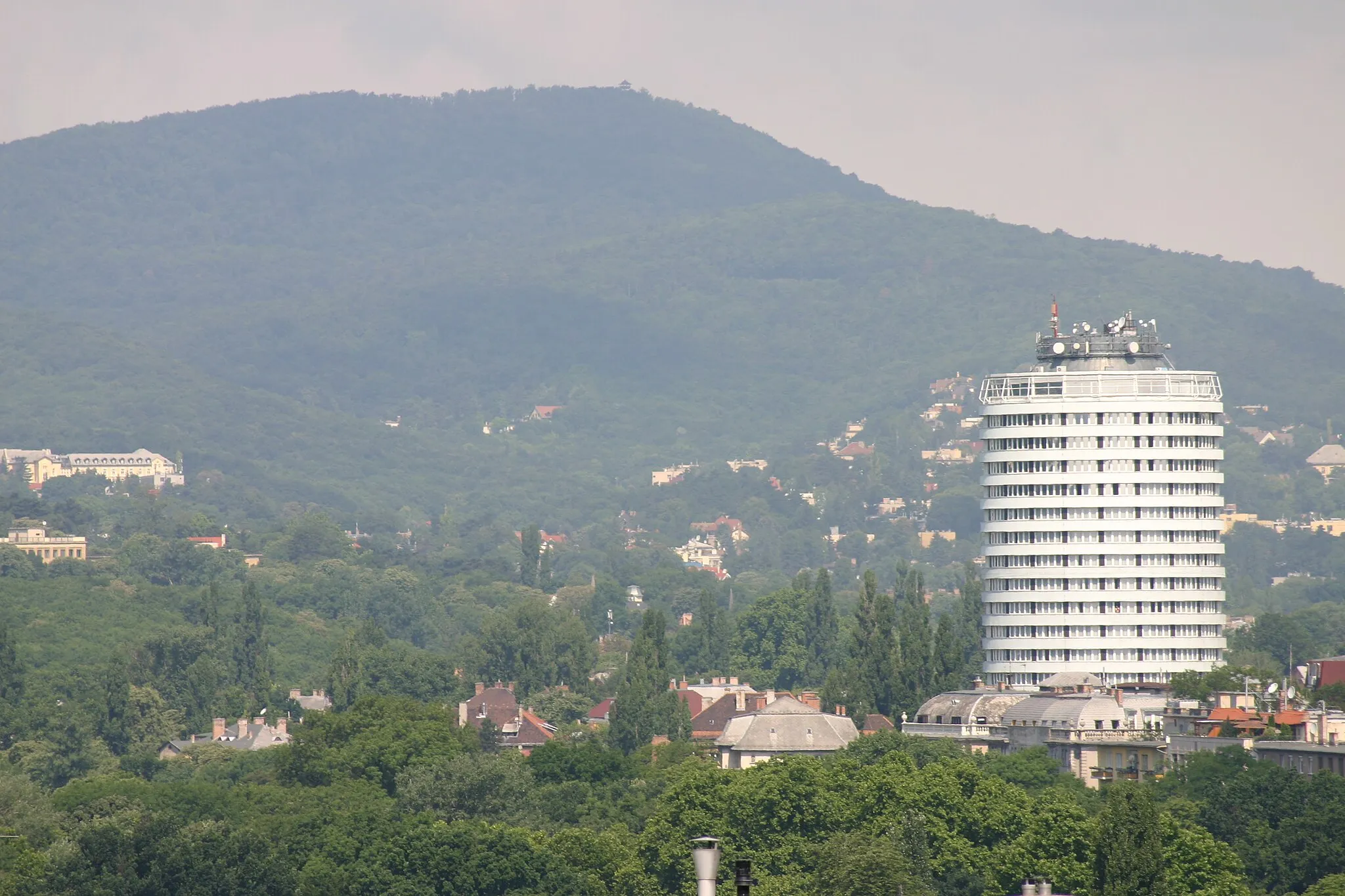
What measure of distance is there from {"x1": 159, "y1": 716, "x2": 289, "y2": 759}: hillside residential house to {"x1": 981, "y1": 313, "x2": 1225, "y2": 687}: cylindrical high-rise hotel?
5152 cm

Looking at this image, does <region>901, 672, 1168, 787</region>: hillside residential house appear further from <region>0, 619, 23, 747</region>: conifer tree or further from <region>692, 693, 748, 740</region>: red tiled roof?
<region>0, 619, 23, 747</region>: conifer tree

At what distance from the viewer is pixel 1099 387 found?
550ft

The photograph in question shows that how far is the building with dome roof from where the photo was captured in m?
152

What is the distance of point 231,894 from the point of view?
108 metres

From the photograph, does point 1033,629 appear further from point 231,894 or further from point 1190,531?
point 231,894

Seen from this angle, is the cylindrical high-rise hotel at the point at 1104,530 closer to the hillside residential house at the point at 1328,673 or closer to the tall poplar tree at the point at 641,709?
the hillside residential house at the point at 1328,673

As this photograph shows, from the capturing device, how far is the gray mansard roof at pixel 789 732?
152m

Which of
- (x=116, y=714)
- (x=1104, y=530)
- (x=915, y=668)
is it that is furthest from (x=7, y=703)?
(x=1104, y=530)

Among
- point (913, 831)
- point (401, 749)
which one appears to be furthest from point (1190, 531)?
point (913, 831)

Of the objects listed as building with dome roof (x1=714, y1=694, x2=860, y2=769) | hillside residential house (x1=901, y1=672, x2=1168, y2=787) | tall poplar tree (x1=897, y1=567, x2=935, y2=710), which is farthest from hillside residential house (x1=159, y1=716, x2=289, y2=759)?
hillside residential house (x1=901, y1=672, x2=1168, y2=787)

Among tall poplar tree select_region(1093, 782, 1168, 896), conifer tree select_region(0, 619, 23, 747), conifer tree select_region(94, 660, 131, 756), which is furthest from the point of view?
conifer tree select_region(94, 660, 131, 756)

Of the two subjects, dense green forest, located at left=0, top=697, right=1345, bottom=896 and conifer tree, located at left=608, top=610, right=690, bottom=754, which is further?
conifer tree, located at left=608, top=610, right=690, bottom=754

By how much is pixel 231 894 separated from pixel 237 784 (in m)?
39.1

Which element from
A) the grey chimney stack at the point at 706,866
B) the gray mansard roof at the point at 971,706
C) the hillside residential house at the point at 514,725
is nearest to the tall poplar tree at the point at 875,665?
the gray mansard roof at the point at 971,706
